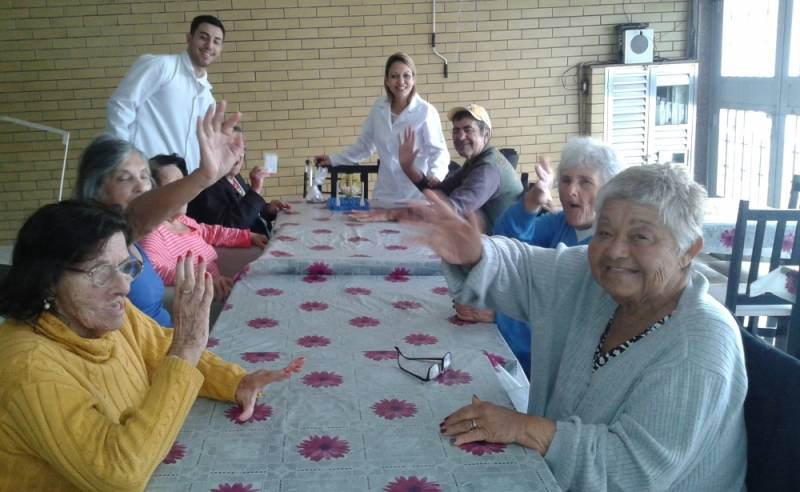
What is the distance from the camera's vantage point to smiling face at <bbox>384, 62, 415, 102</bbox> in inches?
179

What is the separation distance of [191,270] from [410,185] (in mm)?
3181

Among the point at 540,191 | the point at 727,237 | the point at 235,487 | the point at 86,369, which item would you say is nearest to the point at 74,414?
the point at 86,369

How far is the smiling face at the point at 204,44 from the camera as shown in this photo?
4770 millimetres

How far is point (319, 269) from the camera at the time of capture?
9.12 feet

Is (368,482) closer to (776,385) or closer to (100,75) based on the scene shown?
(776,385)

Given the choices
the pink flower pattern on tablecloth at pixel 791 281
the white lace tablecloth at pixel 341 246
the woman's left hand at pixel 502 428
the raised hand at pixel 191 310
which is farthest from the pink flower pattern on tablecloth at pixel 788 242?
the raised hand at pixel 191 310

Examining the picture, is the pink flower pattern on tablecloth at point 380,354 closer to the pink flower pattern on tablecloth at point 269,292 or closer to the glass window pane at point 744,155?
the pink flower pattern on tablecloth at point 269,292

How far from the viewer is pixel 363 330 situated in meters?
2.12

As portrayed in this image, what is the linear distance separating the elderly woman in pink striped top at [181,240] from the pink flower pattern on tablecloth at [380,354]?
1.02 metres

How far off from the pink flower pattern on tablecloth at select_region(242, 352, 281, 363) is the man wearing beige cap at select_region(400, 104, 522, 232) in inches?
65.6

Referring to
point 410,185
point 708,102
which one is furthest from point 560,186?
point 708,102

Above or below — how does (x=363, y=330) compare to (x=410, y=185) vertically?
below

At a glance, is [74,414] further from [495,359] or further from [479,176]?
[479,176]

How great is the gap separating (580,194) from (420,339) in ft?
2.71
